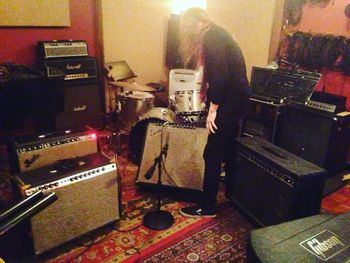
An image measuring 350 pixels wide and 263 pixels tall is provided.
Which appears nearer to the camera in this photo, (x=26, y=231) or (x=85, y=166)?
(x=26, y=231)

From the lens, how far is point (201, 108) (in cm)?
318

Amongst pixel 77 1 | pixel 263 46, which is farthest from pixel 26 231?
pixel 263 46

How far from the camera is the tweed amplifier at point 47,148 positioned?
218 centimetres

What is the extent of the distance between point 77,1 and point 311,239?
3.50 metres

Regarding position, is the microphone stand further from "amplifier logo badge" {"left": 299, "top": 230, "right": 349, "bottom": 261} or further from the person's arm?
"amplifier logo badge" {"left": 299, "top": 230, "right": 349, "bottom": 261}

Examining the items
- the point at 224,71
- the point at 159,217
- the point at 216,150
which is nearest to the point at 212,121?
the point at 216,150

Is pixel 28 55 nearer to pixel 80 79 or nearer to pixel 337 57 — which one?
pixel 80 79

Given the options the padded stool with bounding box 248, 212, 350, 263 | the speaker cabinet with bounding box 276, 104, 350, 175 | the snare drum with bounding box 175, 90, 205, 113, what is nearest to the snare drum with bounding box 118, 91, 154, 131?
the snare drum with bounding box 175, 90, 205, 113

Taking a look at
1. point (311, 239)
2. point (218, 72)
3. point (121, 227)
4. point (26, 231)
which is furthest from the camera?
point (121, 227)

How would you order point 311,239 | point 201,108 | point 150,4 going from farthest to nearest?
point 150,4 → point 201,108 → point 311,239

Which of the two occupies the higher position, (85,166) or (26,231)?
(85,166)

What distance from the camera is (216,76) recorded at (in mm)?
2014

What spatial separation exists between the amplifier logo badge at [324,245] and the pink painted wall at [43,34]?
327 cm

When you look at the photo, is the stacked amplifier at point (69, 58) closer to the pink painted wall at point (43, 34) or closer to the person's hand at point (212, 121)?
the pink painted wall at point (43, 34)
